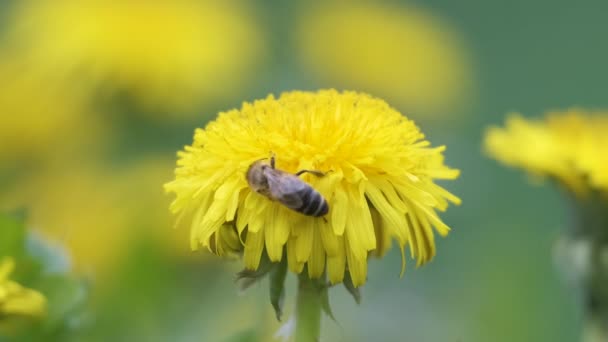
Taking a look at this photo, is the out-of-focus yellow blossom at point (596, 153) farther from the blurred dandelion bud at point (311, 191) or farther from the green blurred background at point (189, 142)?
the blurred dandelion bud at point (311, 191)

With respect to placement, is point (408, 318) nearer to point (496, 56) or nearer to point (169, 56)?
point (169, 56)

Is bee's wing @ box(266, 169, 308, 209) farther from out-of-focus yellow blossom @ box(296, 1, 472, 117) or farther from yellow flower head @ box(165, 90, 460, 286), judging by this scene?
out-of-focus yellow blossom @ box(296, 1, 472, 117)

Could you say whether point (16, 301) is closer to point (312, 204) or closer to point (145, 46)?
point (312, 204)

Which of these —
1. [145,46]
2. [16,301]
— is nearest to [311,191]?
[16,301]

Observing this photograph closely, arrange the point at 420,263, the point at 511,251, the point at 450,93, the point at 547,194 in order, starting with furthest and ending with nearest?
the point at 547,194, the point at 450,93, the point at 511,251, the point at 420,263

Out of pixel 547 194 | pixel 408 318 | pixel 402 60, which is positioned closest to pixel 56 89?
pixel 408 318

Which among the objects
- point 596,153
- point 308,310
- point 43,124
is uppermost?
point 43,124

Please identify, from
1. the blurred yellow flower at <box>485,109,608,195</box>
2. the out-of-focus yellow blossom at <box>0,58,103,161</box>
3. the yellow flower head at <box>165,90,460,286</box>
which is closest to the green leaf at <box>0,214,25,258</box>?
the yellow flower head at <box>165,90,460,286</box>
